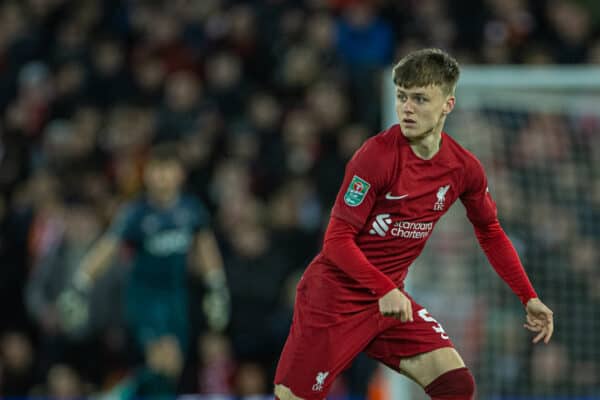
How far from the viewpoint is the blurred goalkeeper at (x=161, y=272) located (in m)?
8.70

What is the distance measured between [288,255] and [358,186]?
5.33 m

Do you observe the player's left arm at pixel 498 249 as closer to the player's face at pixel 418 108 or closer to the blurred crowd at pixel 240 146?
the player's face at pixel 418 108

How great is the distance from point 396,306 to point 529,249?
4.11 m

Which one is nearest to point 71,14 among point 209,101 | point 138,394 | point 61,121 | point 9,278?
point 61,121

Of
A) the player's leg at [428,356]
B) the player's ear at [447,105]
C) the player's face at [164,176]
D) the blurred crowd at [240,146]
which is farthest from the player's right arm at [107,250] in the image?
the player's ear at [447,105]

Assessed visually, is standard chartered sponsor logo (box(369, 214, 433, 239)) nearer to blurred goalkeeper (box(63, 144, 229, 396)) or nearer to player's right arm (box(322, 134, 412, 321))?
player's right arm (box(322, 134, 412, 321))

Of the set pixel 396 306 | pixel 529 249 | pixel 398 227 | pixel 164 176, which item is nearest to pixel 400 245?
pixel 398 227

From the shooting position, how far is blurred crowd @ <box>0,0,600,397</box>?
8.54 m

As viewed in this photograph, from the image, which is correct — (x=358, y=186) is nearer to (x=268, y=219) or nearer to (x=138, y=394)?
(x=138, y=394)

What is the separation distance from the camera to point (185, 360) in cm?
980

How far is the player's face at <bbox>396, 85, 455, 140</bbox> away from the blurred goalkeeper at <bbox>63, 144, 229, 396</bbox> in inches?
160

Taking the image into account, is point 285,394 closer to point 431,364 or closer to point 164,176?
point 431,364

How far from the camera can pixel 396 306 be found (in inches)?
175

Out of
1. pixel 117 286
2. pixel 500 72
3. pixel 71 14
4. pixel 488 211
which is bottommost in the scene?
pixel 117 286
